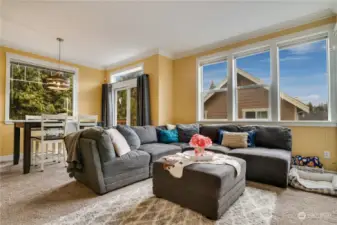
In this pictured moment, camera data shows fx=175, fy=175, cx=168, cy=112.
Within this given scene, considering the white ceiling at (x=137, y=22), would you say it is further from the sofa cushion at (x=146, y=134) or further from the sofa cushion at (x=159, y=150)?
the sofa cushion at (x=159, y=150)

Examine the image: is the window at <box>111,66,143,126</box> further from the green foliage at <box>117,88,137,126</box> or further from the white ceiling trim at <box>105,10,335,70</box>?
the white ceiling trim at <box>105,10,335,70</box>

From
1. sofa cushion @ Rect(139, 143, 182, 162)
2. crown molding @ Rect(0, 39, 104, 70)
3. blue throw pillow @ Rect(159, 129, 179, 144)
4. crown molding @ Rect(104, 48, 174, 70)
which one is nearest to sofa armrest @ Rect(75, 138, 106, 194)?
sofa cushion @ Rect(139, 143, 182, 162)

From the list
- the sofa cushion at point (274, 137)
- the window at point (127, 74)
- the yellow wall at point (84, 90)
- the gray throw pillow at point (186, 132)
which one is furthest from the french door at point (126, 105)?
the sofa cushion at point (274, 137)

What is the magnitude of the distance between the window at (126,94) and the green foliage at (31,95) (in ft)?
5.11

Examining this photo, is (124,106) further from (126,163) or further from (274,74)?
(274,74)

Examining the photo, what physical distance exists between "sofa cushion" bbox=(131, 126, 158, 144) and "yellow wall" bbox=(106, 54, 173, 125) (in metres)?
0.84

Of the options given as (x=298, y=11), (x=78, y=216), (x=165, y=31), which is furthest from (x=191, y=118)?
(x=78, y=216)

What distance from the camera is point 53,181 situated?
104 inches

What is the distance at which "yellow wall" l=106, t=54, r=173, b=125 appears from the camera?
447 centimetres

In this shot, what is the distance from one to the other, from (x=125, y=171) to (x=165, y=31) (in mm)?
2794

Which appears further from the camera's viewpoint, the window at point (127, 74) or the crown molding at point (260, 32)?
the window at point (127, 74)

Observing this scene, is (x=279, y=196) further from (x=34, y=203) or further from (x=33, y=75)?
(x=33, y=75)

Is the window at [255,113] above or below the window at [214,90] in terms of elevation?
below

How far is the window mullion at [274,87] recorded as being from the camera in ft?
11.1
